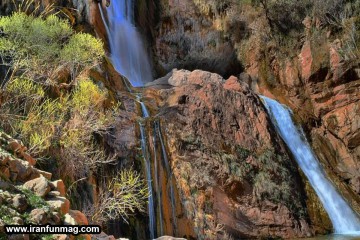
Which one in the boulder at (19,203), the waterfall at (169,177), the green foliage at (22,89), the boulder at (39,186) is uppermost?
the green foliage at (22,89)

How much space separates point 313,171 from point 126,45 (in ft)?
48.3

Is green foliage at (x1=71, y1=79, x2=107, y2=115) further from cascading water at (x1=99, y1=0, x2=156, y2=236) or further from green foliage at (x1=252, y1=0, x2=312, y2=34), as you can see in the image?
green foliage at (x1=252, y1=0, x2=312, y2=34)

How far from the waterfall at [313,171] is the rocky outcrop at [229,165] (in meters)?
1.15

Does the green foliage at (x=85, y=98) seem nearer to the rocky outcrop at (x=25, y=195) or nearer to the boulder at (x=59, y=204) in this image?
the rocky outcrop at (x=25, y=195)

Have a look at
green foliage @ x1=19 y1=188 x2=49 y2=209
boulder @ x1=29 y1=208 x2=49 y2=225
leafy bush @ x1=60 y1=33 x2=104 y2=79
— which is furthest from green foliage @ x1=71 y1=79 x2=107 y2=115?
boulder @ x1=29 y1=208 x2=49 y2=225

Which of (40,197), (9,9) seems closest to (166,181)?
(40,197)

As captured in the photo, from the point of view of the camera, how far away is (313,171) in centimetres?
2169

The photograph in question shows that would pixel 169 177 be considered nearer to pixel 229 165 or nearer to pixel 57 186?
pixel 229 165

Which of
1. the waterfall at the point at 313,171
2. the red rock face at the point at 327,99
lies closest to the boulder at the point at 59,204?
the waterfall at the point at 313,171

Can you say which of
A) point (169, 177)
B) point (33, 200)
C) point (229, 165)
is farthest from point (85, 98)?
point (229, 165)

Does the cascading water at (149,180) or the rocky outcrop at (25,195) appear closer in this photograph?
the rocky outcrop at (25,195)

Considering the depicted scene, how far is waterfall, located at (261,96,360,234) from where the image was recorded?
19281mm

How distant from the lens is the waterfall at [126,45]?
2638 centimetres

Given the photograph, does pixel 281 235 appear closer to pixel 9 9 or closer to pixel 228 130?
pixel 228 130
